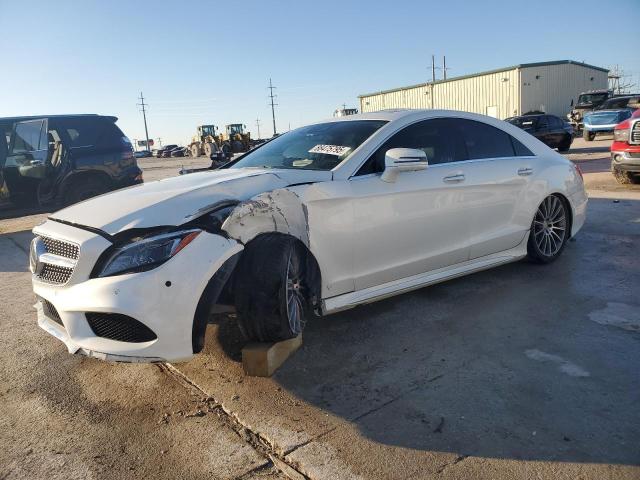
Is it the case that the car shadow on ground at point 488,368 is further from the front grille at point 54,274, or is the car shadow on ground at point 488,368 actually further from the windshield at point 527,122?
the windshield at point 527,122

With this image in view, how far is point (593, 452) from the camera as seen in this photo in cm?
221

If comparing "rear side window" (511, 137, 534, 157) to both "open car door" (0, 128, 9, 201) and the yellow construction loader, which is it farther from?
the yellow construction loader

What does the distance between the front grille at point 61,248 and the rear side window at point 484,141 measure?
306cm

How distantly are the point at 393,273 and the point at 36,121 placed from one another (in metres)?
7.27

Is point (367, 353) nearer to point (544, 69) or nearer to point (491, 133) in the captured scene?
point (491, 133)

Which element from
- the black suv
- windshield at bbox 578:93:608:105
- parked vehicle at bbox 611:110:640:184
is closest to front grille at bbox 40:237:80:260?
the black suv

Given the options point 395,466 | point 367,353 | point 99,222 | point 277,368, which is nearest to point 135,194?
point 99,222

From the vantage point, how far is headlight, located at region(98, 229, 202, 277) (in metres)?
2.58

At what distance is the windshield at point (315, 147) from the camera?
144 inches

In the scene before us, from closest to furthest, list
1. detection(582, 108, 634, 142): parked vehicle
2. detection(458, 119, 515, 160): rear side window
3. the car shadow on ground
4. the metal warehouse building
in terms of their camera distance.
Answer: the car shadow on ground < detection(458, 119, 515, 160): rear side window < detection(582, 108, 634, 142): parked vehicle < the metal warehouse building

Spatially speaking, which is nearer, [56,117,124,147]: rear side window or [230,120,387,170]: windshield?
[230,120,387,170]: windshield

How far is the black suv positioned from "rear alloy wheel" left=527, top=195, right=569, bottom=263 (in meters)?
6.83

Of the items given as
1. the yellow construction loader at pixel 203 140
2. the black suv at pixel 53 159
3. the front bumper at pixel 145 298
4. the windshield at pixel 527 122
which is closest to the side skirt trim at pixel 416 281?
the front bumper at pixel 145 298

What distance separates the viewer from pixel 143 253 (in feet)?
8.54
